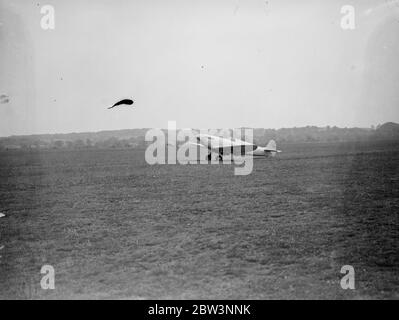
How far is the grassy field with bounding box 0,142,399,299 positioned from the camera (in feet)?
20.9

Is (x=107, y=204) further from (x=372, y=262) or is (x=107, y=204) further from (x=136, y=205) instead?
(x=372, y=262)

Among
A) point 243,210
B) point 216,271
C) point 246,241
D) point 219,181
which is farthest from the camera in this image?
point 219,181

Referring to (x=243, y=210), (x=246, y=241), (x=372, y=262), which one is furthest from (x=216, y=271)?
(x=243, y=210)

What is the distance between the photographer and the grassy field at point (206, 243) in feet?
20.9

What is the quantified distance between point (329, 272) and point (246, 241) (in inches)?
101

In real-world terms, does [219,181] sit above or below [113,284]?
above

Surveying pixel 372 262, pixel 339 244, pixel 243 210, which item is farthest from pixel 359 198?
pixel 372 262

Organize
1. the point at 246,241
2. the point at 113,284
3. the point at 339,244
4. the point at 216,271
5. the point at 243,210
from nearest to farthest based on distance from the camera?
the point at 113,284 < the point at 216,271 < the point at 339,244 < the point at 246,241 < the point at 243,210

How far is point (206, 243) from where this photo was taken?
8.76 m

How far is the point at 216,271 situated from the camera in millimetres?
6988

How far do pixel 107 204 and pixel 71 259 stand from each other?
6.63 metres

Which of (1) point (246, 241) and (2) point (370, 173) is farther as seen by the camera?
(2) point (370, 173)

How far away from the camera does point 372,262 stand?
7.02m

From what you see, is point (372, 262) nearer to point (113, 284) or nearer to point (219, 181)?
point (113, 284)
